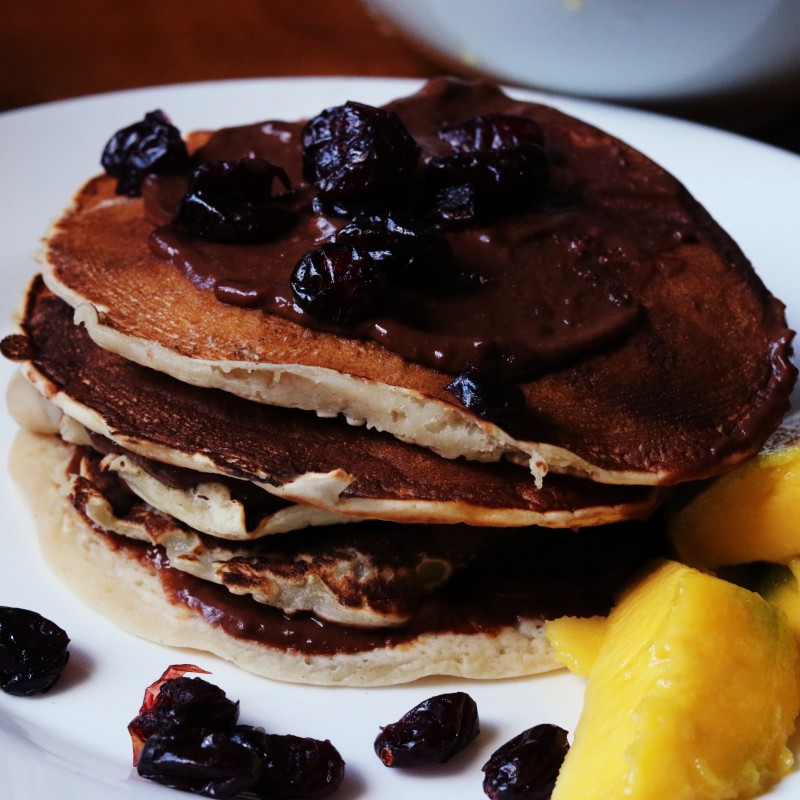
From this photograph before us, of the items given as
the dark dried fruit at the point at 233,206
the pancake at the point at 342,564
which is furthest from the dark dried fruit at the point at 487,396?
the dark dried fruit at the point at 233,206

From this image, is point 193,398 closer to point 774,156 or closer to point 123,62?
point 774,156

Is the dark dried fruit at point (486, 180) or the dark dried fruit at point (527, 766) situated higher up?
the dark dried fruit at point (486, 180)

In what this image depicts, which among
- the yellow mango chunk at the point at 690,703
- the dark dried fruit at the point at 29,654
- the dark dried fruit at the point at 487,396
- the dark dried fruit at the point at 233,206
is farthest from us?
the dark dried fruit at the point at 233,206

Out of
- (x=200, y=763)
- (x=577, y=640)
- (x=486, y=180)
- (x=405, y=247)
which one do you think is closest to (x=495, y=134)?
(x=486, y=180)

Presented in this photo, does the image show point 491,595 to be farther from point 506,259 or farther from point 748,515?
point 506,259

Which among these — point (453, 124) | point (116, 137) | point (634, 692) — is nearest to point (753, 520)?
point (634, 692)

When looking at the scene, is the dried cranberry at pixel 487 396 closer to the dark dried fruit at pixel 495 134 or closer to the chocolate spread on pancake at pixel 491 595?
the chocolate spread on pancake at pixel 491 595

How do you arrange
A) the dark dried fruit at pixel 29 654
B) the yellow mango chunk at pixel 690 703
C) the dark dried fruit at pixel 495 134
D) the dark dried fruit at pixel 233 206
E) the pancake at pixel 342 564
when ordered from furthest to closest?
the dark dried fruit at pixel 495 134, the dark dried fruit at pixel 233 206, the pancake at pixel 342 564, the dark dried fruit at pixel 29 654, the yellow mango chunk at pixel 690 703

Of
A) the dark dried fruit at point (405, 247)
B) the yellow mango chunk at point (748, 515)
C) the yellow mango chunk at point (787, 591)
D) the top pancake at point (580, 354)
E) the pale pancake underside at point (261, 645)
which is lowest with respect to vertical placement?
the pale pancake underside at point (261, 645)
